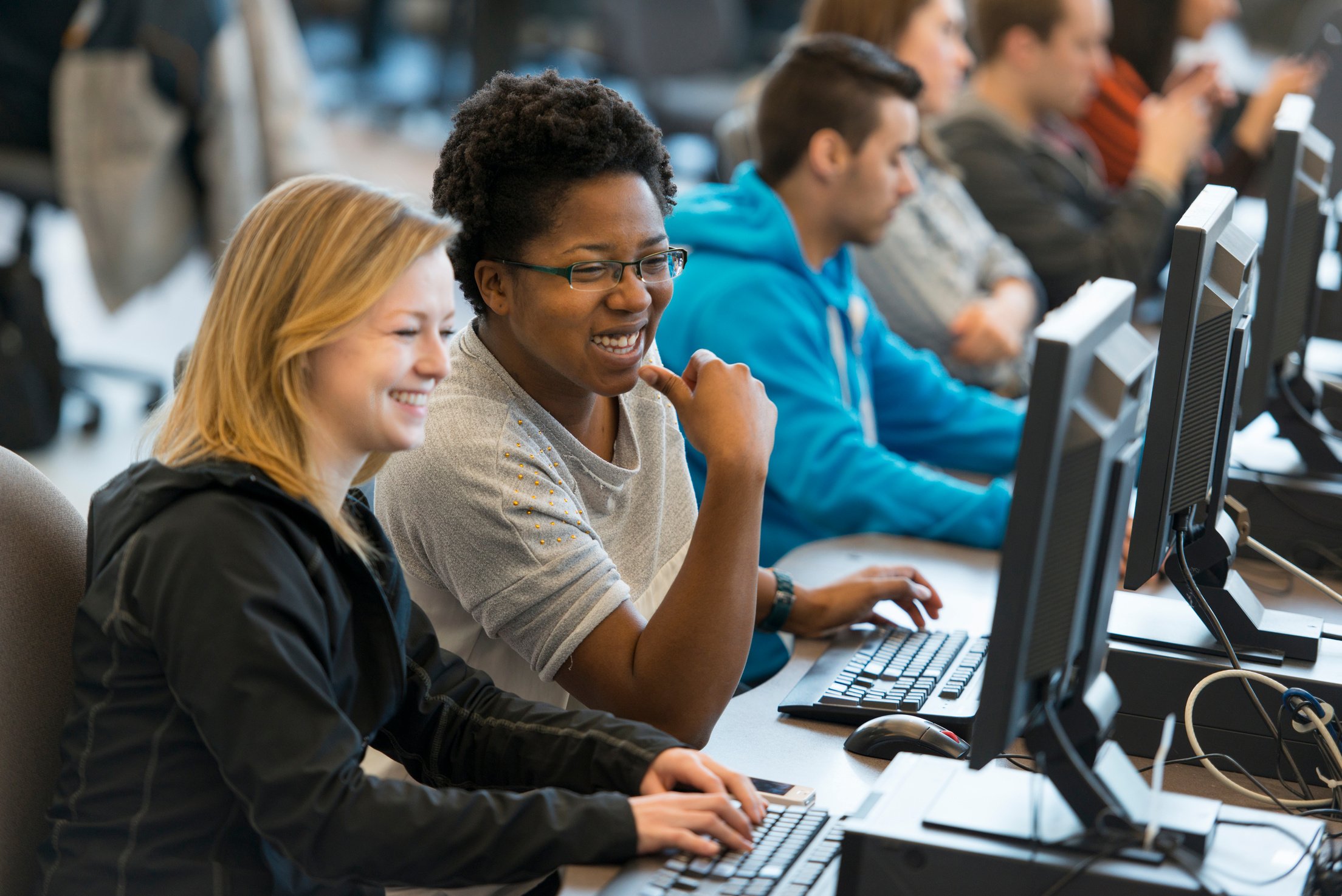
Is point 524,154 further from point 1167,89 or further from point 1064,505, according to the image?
point 1167,89

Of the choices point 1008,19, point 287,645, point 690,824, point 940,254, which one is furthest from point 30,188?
point 690,824

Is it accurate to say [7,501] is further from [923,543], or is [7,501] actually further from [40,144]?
[40,144]

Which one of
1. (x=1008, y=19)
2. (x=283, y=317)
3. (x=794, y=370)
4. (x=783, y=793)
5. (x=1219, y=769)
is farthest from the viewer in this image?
(x=1008, y=19)

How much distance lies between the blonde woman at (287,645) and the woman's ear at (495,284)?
0.23m

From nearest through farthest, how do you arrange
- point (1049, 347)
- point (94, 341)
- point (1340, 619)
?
point (1049, 347) < point (1340, 619) < point (94, 341)

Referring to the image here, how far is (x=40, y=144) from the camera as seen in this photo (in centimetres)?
345

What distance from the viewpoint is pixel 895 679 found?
1406mm

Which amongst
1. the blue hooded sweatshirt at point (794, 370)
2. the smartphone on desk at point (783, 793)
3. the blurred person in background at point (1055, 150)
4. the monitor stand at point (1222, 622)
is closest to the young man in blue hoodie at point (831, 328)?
the blue hooded sweatshirt at point (794, 370)

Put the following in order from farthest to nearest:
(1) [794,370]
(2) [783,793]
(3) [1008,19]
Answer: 1. (3) [1008,19]
2. (1) [794,370]
3. (2) [783,793]

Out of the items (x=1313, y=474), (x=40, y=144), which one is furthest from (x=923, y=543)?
(x=40, y=144)

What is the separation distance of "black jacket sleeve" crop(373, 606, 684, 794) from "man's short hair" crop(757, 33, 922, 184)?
3.62 ft

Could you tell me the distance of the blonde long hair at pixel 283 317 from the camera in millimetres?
1033

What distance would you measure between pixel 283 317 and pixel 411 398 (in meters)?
0.11

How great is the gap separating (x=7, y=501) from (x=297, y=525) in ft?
0.89
